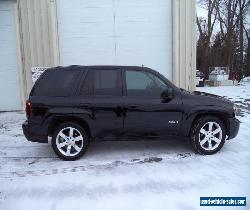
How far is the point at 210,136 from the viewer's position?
20.3 feet

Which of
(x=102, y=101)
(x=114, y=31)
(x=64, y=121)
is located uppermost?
(x=114, y=31)

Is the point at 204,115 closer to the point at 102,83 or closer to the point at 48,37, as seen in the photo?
the point at 102,83

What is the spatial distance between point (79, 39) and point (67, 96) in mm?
5649

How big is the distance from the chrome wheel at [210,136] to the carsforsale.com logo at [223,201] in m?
1.84

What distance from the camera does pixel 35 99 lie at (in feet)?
19.4

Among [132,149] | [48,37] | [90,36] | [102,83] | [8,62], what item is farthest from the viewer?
[90,36]

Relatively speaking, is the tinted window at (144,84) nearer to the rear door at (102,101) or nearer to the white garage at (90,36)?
the rear door at (102,101)

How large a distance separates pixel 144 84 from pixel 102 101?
859 mm

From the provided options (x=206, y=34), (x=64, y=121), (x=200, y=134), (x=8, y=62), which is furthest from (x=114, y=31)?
(x=206, y=34)

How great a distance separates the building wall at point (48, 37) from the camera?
10.8m

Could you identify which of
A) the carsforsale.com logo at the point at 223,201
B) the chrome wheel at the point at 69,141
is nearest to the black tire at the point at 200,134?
the carsforsale.com logo at the point at 223,201

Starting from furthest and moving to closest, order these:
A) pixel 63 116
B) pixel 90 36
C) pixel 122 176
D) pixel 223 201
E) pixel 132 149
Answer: pixel 90 36, pixel 132 149, pixel 63 116, pixel 122 176, pixel 223 201

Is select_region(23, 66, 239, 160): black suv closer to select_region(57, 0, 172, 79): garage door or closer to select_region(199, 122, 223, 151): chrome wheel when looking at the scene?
select_region(199, 122, 223, 151): chrome wheel

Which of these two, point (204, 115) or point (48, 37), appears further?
point (48, 37)
